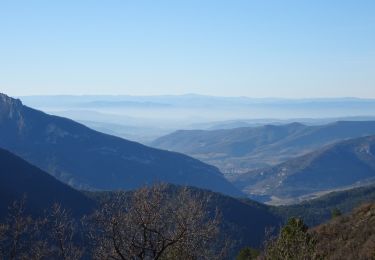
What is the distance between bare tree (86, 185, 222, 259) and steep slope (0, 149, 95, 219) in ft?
293

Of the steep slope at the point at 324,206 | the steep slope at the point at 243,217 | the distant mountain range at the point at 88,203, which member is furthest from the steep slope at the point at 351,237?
the steep slope at the point at 324,206

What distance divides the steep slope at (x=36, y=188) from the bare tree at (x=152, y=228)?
89168mm

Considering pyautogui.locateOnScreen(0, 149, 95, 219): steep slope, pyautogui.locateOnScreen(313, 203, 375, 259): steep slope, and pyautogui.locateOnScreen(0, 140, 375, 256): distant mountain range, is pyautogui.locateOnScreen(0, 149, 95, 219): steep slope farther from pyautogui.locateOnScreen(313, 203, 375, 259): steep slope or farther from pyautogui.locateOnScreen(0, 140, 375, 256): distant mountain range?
pyautogui.locateOnScreen(313, 203, 375, 259): steep slope

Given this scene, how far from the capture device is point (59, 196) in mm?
121750

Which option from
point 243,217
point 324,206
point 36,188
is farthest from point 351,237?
point 324,206

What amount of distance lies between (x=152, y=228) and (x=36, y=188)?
11081 centimetres

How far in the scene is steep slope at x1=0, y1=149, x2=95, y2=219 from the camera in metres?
111

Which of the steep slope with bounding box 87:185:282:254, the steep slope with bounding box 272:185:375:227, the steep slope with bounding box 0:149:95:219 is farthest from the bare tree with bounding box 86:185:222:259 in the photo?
the steep slope with bounding box 272:185:375:227

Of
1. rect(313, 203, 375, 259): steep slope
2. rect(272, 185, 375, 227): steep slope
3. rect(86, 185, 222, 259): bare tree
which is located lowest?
rect(272, 185, 375, 227): steep slope

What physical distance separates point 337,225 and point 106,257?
58.8 ft

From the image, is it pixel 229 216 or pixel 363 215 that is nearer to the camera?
pixel 363 215

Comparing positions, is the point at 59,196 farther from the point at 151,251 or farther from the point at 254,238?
the point at 151,251

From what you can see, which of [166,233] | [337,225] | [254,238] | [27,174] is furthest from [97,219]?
[27,174]

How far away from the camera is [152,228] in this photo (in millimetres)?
16969
